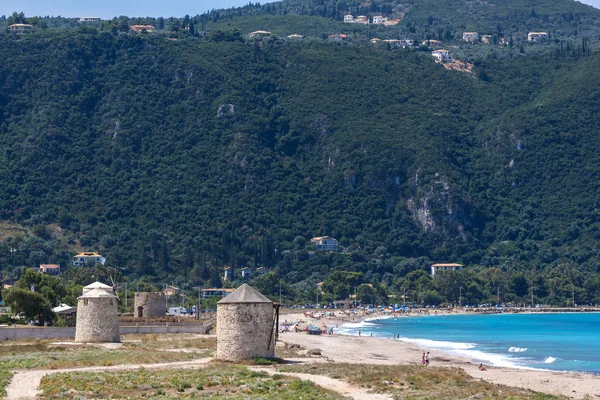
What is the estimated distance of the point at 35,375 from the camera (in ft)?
135

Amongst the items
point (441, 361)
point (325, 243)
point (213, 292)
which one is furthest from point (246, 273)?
point (441, 361)

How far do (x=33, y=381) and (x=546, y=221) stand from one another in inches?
6237

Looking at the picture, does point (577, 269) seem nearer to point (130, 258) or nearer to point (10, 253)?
point (130, 258)

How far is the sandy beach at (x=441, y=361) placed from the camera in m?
47.3

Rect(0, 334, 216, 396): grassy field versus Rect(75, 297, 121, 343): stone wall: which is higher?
Rect(75, 297, 121, 343): stone wall

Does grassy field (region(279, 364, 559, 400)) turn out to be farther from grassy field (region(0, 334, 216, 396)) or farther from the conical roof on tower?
grassy field (region(0, 334, 216, 396))

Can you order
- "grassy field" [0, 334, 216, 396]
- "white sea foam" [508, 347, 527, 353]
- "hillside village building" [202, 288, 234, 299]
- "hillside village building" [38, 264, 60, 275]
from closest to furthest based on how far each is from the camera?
"grassy field" [0, 334, 216, 396] < "white sea foam" [508, 347, 527, 353] < "hillside village building" [38, 264, 60, 275] < "hillside village building" [202, 288, 234, 299]

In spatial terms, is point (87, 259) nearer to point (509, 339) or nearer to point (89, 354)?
point (509, 339)

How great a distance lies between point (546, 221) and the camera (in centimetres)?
19050

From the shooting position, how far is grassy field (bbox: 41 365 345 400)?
118 ft

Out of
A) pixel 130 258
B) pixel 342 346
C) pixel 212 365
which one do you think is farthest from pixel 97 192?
pixel 212 365

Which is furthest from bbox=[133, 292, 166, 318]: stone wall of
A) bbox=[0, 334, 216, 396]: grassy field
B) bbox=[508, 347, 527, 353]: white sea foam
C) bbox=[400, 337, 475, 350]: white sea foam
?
bbox=[508, 347, 527, 353]: white sea foam

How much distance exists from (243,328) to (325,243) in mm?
135979

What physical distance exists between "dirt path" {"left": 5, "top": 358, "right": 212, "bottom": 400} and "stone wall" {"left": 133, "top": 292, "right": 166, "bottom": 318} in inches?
1164
